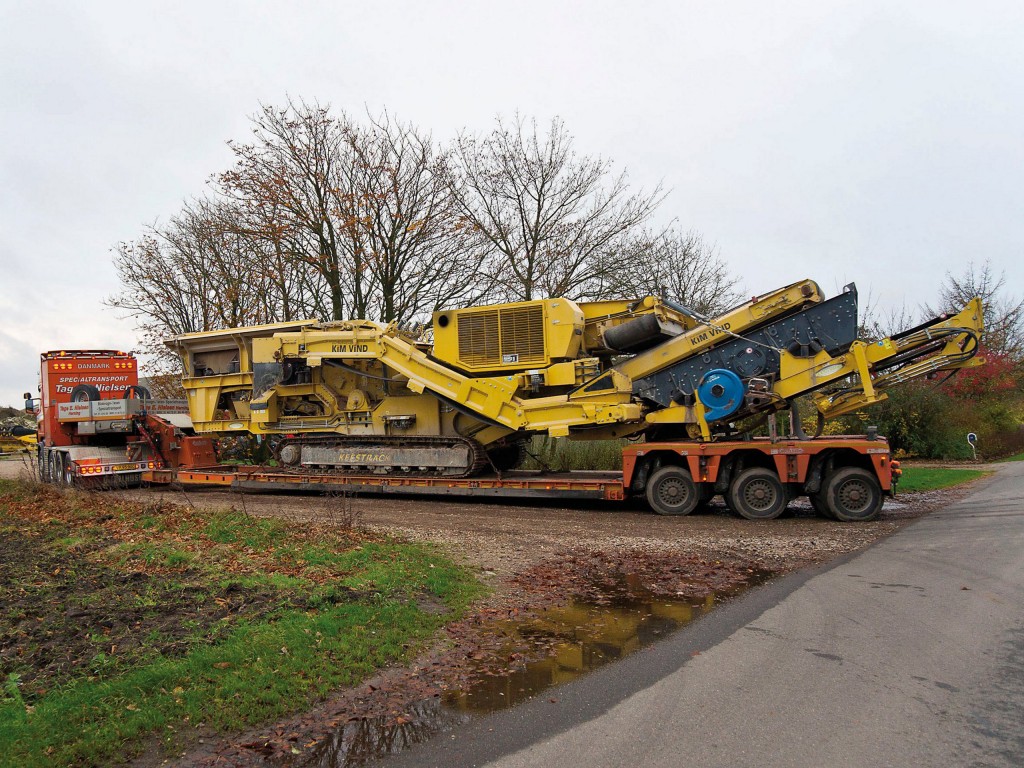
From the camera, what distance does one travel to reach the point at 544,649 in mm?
5422

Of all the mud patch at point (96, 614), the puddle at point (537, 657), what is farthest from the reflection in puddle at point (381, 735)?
the mud patch at point (96, 614)

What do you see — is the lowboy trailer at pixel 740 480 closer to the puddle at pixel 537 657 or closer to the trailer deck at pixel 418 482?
the trailer deck at pixel 418 482

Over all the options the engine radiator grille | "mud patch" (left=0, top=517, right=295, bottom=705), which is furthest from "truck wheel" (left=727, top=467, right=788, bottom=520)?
"mud patch" (left=0, top=517, right=295, bottom=705)

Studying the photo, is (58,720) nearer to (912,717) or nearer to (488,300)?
(912,717)

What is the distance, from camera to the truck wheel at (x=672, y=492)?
39.1ft

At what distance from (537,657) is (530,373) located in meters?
8.09

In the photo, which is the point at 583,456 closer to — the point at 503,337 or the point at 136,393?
the point at 503,337

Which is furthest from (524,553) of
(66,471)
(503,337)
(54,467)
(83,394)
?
(83,394)

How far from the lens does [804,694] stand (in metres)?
4.46

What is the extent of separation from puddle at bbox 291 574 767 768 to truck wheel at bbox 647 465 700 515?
4.26 meters

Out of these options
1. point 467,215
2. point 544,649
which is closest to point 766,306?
point 544,649

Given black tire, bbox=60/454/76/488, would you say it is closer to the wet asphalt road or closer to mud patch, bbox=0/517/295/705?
mud patch, bbox=0/517/295/705

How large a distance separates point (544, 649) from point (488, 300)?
54.8 ft

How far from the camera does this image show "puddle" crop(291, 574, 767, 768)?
3.94m
